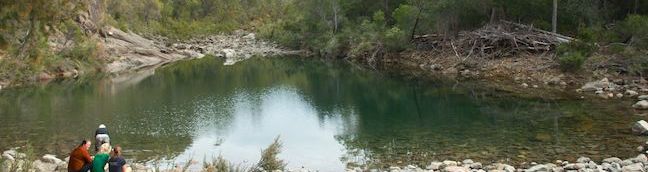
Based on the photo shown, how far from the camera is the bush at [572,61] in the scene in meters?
38.6

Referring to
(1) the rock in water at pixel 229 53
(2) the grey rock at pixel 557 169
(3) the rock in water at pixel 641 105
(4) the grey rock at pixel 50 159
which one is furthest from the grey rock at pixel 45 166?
(1) the rock in water at pixel 229 53

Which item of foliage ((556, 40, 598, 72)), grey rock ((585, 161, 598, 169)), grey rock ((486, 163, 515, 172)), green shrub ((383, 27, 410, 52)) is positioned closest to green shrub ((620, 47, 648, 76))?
foliage ((556, 40, 598, 72))

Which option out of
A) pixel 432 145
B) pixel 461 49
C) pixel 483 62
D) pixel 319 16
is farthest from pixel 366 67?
pixel 432 145

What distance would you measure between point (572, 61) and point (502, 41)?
1102 centimetres

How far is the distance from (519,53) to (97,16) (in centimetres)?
4819

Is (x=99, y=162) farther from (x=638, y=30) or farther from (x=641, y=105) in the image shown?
(x=638, y=30)

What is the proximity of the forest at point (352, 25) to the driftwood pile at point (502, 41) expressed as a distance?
1336 millimetres

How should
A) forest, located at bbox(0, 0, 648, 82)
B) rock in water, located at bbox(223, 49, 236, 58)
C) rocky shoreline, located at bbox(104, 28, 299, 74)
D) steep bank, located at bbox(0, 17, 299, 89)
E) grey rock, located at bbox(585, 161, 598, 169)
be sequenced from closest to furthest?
grey rock, located at bbox(585, 161, 598, 169) < forest, located at bbox(0, 0, 648, 82) < steep bank, located at bbox(0, 17, 299, 89) < rocky shoreline, located at bbox(104, 28, 299, 74) < rock in water, located at bbox(223, 49, 236, 58)

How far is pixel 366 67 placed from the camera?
61031 millimetres

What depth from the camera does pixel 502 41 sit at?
163 ft

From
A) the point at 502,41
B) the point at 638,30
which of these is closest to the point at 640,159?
the point at 638,30

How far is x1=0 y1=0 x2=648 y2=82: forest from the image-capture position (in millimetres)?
22414

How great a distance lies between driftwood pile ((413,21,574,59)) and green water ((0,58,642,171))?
6.39m

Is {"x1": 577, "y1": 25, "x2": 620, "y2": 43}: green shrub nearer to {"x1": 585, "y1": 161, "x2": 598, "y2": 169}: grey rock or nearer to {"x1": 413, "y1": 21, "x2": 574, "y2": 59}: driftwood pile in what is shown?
{"x1": 413, "y1": 21, "x2": 574, "y2": 59}: driftwood pile
